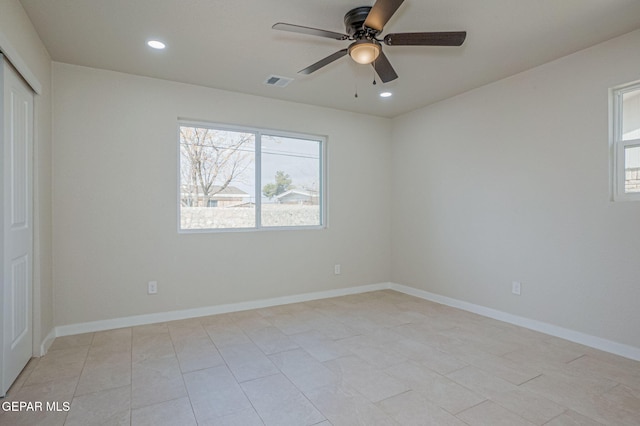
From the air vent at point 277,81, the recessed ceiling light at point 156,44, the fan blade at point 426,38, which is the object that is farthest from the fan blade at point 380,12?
the recessed ceiling light at point 156,44

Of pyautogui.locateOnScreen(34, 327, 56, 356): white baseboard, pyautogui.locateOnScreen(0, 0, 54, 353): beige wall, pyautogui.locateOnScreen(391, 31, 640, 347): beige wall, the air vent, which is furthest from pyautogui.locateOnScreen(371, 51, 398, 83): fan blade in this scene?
pyautogui.locateOnScreen(34, 327, 56, 356): white baseboard

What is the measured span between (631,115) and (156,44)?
406cm

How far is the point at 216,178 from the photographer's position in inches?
161

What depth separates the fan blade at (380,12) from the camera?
1.92 metres

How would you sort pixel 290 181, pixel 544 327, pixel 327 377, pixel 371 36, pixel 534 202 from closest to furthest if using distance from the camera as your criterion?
pixel 371 36, pixel 327 377, pixel 544 327, pixel 534 202, pixel 290 181

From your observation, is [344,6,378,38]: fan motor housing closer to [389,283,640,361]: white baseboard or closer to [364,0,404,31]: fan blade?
[364,0,404,31]: fan blade

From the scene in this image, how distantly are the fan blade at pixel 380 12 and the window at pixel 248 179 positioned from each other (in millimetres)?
2457

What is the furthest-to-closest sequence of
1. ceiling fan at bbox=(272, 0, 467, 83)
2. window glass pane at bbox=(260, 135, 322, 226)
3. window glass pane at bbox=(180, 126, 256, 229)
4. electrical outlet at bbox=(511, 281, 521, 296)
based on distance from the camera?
window glass pane at bbox=(260, 135, 322, 226)
window glass pane at bbox=(180, 126, 256, 229)
electrical outlet at bbox=(511, 281, 521, 296)
ceiling fan at bbox=(272, 0, 467, 83)

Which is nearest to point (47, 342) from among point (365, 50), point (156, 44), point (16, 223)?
point (16, 223)

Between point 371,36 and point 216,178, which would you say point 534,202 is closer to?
point 371,36

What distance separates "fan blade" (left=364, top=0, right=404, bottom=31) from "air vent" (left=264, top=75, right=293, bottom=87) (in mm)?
1679

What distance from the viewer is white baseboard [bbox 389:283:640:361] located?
285 centimetres

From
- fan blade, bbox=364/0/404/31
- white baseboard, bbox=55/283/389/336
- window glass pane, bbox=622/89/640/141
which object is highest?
fan blade, bbox=364/0/404/31

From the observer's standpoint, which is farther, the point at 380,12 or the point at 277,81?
the point at 277,81
